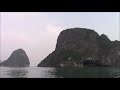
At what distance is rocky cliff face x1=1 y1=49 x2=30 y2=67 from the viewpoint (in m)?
168

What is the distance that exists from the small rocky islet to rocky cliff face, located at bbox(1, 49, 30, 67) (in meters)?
37.8

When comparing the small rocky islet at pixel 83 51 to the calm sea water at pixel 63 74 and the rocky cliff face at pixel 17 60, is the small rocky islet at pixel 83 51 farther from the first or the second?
the rocky cliff face at pixel 17 60

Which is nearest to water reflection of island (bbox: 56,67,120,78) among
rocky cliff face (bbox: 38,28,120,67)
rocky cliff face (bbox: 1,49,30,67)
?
rocky cliff face (bbox: 38,28,120,67)

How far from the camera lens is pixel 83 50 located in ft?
382

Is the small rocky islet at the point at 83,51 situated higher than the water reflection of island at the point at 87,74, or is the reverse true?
the small rocky islet at the point at 83,51

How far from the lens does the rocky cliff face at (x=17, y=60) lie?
16775 cm

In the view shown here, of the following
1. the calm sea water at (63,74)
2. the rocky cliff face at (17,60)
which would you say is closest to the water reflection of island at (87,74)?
the calm sea water at (63,74)

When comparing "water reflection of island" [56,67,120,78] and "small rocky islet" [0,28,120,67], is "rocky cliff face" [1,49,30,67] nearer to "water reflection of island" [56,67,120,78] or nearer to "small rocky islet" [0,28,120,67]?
"small rocky islet" [0,28,120,67]

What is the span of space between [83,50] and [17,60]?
71489mm

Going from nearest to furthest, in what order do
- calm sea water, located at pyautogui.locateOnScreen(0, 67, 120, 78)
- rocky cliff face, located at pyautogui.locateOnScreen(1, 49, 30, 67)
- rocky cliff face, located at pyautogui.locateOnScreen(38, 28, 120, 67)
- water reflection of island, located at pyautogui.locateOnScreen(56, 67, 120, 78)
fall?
1. calm sea water, located at pyautogui.locateOnScreen(0, 67, 120, 78)
2. water reflection of island, located at pyautogui.locateOnScreen(56, 67, 120, 78)
3. rocky cliff face, located at pyautogui.locateOnScreen(38, 28, 120, 67)
4. rocky cliff face, located at pyautogui.locateOnScreen(1, 49, 30, 67)
